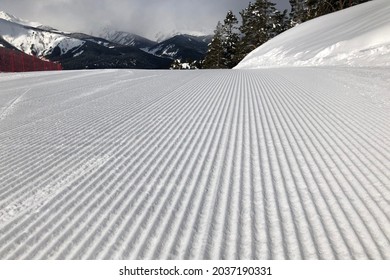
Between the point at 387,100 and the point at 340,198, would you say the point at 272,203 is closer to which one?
the point at 340,198

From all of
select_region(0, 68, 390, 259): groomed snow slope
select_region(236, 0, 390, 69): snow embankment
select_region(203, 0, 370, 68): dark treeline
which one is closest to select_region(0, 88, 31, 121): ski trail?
select_region(0, 68, 390, 259): groomed snow slope

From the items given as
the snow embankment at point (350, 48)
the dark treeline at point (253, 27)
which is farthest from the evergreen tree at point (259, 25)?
the snow embankment at point (350, 48)

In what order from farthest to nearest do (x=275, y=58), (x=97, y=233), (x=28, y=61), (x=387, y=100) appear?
(x=28, y=61), (x=275, y=58), (x=387, y=100), (x=97, y=233)

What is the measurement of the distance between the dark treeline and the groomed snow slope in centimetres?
3700

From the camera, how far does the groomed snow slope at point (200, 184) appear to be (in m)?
1.83

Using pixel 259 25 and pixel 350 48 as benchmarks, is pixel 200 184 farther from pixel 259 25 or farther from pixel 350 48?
pixel 259 25

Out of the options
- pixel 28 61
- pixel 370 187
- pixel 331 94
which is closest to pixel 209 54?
pixel 28 61

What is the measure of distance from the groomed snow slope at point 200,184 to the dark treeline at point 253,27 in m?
37.0

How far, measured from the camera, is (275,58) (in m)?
17.6

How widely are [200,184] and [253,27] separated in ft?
141

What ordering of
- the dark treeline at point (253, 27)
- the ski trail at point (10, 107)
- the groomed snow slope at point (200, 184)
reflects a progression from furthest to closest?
the dark treeline at point (253, 27)
the ski trail at point (10, 107)
the groomed snow slope at point (200, 184)

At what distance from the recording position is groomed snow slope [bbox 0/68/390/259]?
1829 mm

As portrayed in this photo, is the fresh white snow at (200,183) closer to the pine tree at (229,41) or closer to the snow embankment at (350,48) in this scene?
the snow embankment at (350,48)
